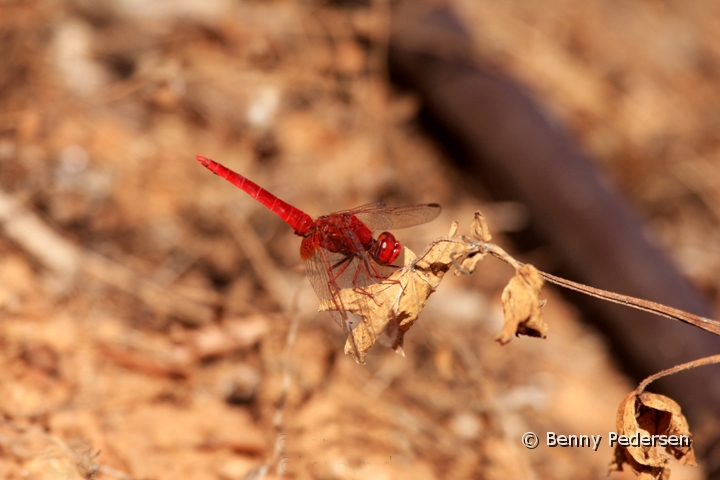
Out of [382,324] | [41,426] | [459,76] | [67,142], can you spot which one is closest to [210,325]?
[41,426]

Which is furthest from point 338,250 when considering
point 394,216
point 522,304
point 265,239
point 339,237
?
point 265,239

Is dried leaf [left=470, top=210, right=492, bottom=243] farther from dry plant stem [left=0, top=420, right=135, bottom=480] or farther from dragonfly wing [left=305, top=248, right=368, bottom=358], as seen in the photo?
dry plant stem [left=0, top=420, right=135, bottom=480]

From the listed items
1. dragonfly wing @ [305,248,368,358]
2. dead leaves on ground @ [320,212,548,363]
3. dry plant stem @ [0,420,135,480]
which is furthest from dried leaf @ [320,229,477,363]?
dry plant stem @ [0,420,135,480]

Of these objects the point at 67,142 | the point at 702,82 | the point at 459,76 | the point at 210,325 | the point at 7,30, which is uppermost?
the point at 702,82

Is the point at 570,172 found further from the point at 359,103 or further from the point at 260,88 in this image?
the point at 260,88

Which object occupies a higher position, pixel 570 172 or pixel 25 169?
pixel 570 172

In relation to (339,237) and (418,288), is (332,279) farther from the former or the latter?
(418,288)

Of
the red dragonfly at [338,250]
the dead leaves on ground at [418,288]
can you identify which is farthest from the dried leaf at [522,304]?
the red dragonfly at [338,250]

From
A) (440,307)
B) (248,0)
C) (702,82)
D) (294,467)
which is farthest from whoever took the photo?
(702,82)
